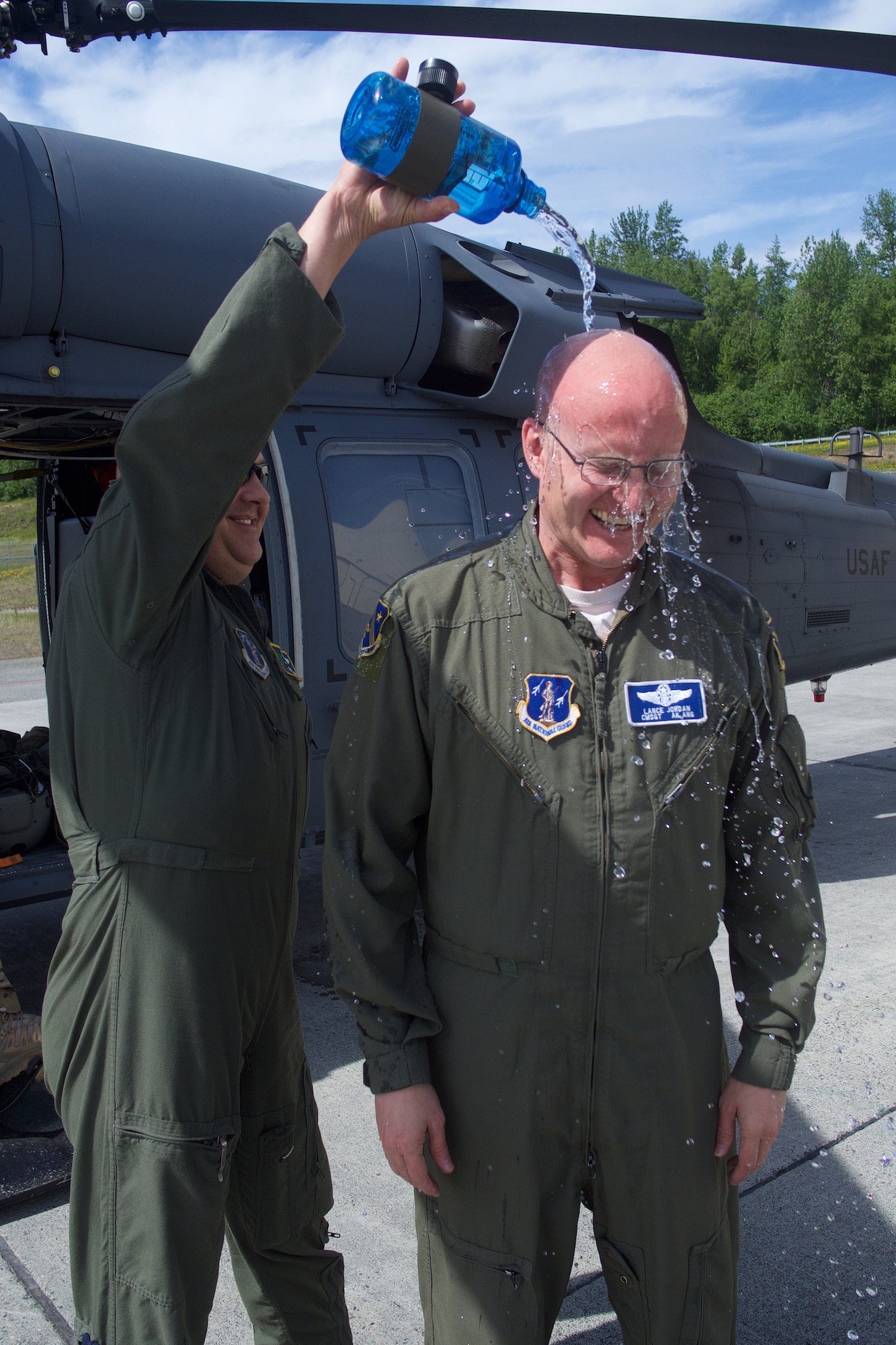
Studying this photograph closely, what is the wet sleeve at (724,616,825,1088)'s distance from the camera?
1.62 m

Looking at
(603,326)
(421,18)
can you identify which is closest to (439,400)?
(603,326)

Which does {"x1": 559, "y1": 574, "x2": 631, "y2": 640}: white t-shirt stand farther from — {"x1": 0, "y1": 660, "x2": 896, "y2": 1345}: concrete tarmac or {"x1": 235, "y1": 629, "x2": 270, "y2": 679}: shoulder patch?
{"x1": 0, "y1": 660, "x2": 896, "y2": 1345}: concrete tarmac

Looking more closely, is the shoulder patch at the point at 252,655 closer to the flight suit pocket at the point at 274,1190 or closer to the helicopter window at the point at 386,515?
the flight suit pocket at the point at 274,1190

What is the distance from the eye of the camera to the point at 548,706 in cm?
158

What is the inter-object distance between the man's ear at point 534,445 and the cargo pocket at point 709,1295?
4.06 ft

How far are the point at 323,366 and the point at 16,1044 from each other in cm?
250

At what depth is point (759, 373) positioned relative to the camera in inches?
2179

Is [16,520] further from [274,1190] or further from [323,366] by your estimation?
[274,1190]

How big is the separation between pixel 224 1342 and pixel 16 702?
8809 mm

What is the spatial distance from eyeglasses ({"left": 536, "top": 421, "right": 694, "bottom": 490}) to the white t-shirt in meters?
0.19

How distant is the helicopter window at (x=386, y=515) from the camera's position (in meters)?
3.72

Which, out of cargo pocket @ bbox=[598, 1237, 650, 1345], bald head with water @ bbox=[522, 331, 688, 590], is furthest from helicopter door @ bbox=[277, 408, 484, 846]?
cargo pocket @ bbox=[598, 1237, 650, 1345]

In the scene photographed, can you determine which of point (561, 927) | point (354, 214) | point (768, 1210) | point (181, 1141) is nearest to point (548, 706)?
point (561, 927)

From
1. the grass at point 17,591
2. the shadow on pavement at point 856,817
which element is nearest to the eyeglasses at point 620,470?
the shadow on pavement at point 856,817
